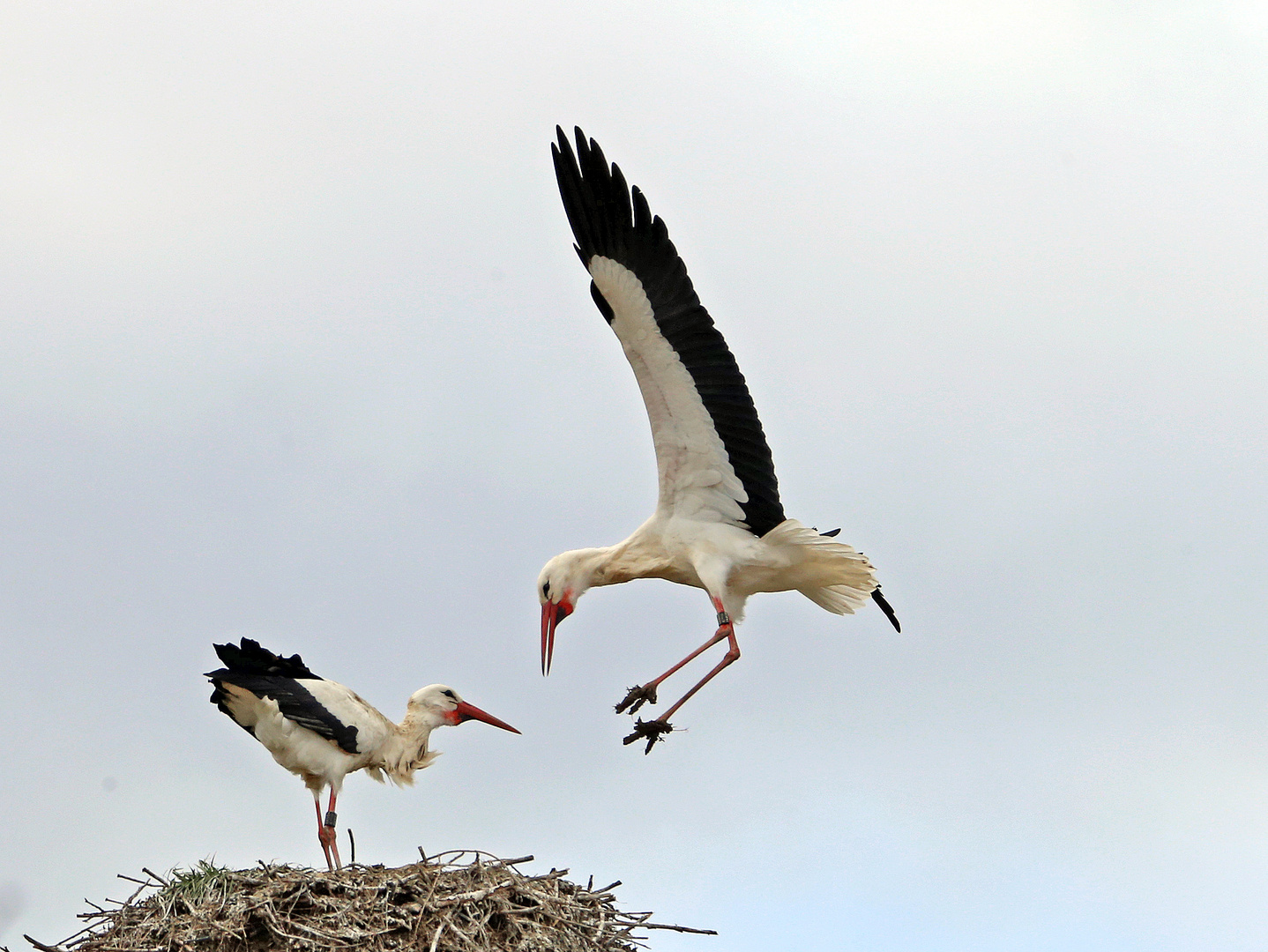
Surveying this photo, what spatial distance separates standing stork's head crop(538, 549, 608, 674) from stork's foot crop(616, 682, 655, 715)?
43.8 inches

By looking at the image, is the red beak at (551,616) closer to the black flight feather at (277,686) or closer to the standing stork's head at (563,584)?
the standing stork's head at (563,584)

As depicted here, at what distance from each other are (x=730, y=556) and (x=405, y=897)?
301 cm

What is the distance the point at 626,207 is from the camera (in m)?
9.27

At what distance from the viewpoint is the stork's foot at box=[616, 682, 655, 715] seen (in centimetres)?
948

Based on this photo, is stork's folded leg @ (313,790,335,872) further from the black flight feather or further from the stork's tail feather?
the stork's tail feather

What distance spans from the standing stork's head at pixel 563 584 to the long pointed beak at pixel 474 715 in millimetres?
550

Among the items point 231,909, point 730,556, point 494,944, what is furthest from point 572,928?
point 730,556

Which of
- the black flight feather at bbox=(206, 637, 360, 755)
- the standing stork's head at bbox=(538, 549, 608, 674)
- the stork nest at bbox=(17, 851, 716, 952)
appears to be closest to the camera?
the stork nest at bbox=(17, 851, 716, 952)

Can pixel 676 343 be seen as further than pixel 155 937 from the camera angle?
Yes

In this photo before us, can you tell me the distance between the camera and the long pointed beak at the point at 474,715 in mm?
10438

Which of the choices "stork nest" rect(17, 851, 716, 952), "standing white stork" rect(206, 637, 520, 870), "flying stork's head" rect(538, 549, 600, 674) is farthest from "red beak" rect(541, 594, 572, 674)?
"stork nest" rect(17, 851, 716, 952)

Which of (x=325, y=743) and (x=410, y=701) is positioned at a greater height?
(x=410, y=701)

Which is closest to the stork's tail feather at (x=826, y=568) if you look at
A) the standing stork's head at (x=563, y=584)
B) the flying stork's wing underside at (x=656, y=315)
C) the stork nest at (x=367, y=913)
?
the flying stork's wing underside at (x=656, y=315)

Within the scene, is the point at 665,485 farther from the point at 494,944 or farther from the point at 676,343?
the point at 494,944
